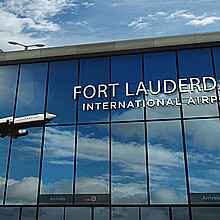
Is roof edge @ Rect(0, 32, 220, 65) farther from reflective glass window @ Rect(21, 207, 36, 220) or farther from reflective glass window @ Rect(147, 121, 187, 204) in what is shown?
reflective glass window @ Rect(21, 207, 36, 220)

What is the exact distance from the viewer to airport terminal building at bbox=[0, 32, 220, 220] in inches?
619

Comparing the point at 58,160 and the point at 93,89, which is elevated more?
the point at 93,89

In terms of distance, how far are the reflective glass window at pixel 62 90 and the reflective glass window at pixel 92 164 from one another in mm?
1257

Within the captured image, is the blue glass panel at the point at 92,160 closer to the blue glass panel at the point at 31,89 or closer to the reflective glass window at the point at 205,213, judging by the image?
the blue glass panel at the point at 31,89

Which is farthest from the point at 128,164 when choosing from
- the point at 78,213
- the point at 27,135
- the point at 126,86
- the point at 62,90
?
the point at 27,135

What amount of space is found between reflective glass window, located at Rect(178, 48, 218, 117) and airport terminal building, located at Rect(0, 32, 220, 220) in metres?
0.05

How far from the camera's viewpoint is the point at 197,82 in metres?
17.3

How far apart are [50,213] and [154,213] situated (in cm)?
533

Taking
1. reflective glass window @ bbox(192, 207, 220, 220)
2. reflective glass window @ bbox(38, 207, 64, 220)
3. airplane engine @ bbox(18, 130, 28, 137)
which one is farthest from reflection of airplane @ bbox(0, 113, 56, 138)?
reflective glass window @ bbox(192, 207, 220, 220)

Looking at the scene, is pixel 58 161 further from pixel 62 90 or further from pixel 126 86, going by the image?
pixel 126 86

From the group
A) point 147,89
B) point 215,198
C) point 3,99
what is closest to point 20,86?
point 3,99

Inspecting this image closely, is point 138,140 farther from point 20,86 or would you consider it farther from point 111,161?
point 20,86

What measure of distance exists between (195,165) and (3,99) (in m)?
11.8

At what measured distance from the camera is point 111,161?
Result: 16641 millimetres
